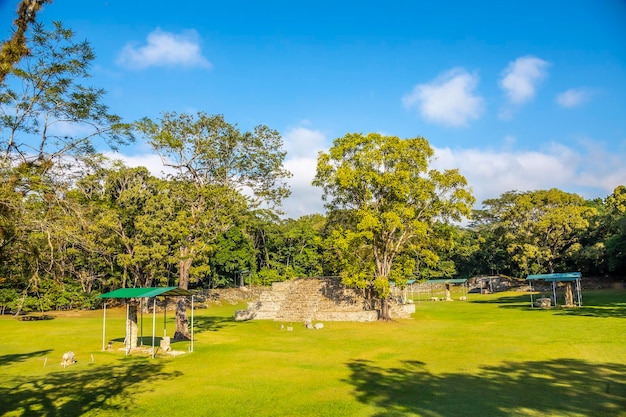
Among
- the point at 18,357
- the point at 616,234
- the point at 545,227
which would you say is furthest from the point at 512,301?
the point at 18,357

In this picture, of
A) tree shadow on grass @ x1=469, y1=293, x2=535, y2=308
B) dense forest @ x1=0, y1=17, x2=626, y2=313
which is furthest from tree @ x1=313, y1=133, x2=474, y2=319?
tree shadow on grass @ x1=469, y1=293, x2=535, y2=308

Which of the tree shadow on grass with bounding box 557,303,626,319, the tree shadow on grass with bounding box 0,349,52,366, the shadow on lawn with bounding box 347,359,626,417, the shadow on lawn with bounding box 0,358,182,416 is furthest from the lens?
the tree shadow on grass with bounding box 557,303,626,319

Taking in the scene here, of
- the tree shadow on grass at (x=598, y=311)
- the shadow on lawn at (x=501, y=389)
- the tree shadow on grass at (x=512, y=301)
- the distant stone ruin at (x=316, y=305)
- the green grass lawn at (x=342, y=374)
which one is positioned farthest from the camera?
the tree shadow on grass at (x=512, y=301)

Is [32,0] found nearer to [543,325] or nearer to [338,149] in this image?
[338,149]

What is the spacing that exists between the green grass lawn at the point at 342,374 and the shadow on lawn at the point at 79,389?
0.04 meters

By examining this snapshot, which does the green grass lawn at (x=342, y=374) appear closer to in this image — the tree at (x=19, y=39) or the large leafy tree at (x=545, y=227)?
the tree at (x=19, y=39)

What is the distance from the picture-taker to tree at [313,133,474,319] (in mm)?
29172

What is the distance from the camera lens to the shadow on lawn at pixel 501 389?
9.80m

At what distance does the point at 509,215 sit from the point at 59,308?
56158mm

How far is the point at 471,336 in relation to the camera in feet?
69.1

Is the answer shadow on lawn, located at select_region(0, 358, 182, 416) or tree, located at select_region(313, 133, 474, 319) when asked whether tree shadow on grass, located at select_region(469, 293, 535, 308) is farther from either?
shadow on lawn, located at select_region(0, 358, 182, 416)

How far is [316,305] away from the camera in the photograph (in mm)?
35031

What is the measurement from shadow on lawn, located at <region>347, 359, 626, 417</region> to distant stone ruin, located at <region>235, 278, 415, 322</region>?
649 inches

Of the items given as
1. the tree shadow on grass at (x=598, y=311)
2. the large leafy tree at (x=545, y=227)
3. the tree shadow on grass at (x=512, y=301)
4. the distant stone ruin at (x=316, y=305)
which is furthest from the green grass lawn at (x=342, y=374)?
the large leafy tree at (x=545, y=227)
